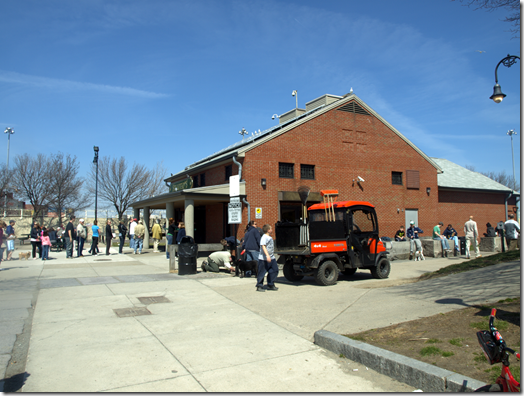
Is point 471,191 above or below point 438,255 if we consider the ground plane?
above

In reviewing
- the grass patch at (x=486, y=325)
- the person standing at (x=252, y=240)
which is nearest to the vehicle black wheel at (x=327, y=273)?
the person standing at (x=252, y=240)

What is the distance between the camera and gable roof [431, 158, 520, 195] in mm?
28688

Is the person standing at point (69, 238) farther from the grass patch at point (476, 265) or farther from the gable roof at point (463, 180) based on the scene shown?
the gable roof at point (463, 180)

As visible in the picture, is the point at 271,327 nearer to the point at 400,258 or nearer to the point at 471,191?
the point at 400,258

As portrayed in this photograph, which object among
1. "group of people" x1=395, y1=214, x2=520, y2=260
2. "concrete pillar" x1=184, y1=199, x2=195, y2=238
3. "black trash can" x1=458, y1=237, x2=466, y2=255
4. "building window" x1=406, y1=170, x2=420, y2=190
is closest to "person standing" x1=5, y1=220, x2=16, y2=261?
"concrete pillar" x1=184, y1=199, x2=195, y2=238

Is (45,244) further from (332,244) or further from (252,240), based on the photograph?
(332,244)

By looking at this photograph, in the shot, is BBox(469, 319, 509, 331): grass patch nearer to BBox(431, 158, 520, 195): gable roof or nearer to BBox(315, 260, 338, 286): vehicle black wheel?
BBox(315, 260, 338, 286): vehicle black wheel

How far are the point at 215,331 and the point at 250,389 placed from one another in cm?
222

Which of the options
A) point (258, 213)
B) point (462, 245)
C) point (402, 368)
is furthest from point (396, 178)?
point (402, 368)

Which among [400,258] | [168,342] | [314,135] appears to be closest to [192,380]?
[168,342]

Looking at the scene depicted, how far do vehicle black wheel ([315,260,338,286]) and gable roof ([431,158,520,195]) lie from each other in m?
20.2

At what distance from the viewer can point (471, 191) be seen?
2911cm

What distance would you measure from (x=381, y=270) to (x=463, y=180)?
2239 cm

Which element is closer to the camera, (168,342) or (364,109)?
(168,342)
